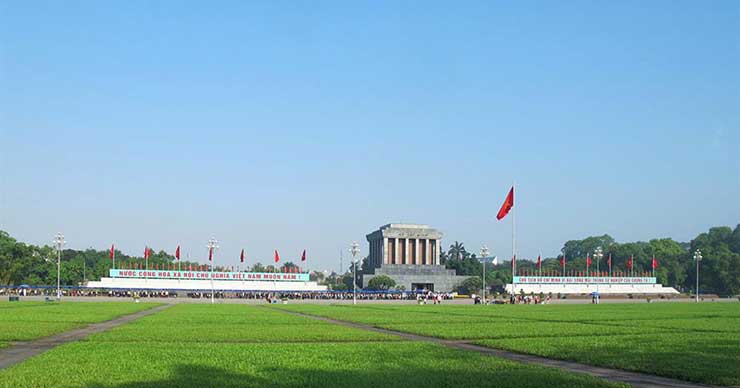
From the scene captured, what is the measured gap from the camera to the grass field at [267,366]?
54.6 feet

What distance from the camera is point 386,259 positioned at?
583 ft

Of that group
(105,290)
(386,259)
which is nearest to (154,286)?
(105,290)

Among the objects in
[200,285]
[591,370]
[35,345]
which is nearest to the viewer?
[591,370]

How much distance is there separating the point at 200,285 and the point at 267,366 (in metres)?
133

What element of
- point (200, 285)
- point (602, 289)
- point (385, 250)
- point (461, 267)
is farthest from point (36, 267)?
point (602, 289)

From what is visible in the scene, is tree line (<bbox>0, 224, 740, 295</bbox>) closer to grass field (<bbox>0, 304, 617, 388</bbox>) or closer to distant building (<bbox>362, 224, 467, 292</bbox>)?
distant building (<bbox>362, 224, 467, 292</bbox>)

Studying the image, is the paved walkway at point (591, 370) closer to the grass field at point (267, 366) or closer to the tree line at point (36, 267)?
the grass field at point (267, 366)

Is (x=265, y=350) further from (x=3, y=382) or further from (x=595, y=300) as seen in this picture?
(x=595, y=300)

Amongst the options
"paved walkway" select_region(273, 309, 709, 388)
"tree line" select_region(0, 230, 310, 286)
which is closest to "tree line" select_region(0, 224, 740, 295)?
"tree line" select_region(0, 230, 310, 286)

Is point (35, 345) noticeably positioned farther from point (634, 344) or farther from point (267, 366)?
point (634, 344)

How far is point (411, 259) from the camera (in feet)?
587

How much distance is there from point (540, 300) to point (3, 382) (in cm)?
9411

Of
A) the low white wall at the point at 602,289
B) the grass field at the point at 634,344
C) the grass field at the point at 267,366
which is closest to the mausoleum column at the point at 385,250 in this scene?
the low white wall at the point at 602,289

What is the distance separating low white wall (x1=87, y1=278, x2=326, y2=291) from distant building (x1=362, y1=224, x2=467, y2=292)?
18.2 metres
